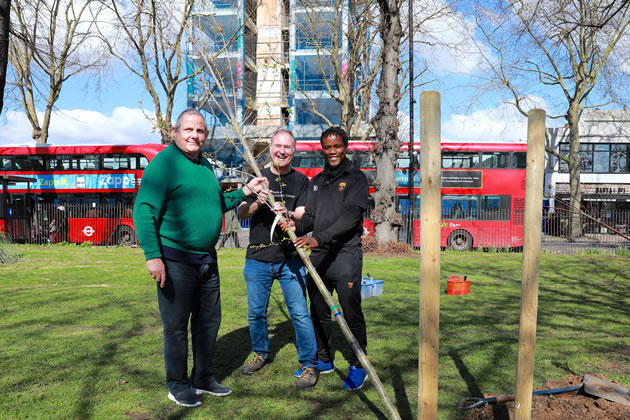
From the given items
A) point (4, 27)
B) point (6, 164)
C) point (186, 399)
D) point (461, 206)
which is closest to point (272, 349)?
point (186, 399)

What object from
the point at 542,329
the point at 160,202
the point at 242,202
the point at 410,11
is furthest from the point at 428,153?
the point at 410,11

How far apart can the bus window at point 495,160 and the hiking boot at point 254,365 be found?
15.1 m

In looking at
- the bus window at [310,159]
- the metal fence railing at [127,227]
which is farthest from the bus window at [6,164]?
the bus window at [310,159]

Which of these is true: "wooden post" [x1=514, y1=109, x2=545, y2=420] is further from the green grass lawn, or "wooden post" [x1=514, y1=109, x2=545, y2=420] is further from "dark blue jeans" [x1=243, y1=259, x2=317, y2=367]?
"dark blue jeans" [x1=243, y1=259, x2=317, y2=367]

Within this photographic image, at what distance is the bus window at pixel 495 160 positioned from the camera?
669 inches

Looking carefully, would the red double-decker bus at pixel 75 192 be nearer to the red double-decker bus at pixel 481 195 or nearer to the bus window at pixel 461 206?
the red double-decker bus at pixel 481 195

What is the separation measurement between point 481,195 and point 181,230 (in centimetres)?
1559

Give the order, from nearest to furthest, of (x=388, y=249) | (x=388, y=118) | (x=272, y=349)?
(x=272, y=349) < (x=388, y=118) < (x=388, y=249)

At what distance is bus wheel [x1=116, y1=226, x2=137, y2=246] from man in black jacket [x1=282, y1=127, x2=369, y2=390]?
598 inches

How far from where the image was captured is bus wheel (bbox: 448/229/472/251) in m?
16.9

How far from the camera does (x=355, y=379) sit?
3486 mm

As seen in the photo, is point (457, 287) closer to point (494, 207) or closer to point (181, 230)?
point (181, 230)

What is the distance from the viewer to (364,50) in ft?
68.8

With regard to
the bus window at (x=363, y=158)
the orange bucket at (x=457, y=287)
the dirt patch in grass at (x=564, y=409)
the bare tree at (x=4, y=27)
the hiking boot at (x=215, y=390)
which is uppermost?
the bare tree at (x=4, y=27)
